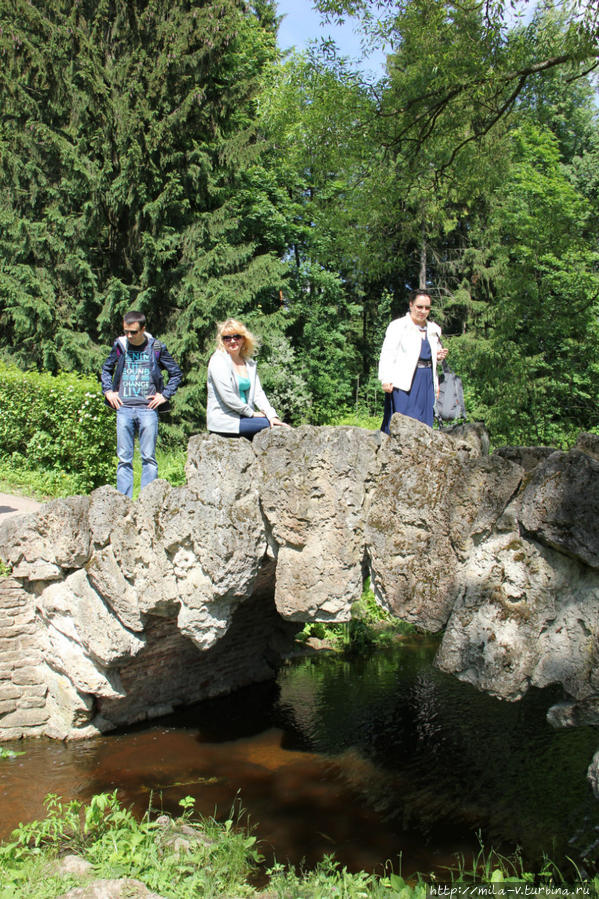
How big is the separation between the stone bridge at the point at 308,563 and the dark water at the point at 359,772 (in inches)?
24.8

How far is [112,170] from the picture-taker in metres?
15.1

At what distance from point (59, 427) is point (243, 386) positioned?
5.08 meters

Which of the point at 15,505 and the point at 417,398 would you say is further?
the point at 15,505

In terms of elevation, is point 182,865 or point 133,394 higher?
point 133,394

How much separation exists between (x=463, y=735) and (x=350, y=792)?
4.89 ft

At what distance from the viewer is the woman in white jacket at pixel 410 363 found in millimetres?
5441

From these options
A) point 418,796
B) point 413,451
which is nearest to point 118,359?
point 413,451

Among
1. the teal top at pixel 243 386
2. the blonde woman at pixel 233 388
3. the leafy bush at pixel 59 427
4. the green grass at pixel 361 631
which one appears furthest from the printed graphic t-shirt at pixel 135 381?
the green grass at pixel 361 631

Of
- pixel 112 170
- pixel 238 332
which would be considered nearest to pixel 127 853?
pixel 238 332

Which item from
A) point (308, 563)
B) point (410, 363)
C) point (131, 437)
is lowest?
point (308, 563)

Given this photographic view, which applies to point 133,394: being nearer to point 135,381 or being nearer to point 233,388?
point 135,381

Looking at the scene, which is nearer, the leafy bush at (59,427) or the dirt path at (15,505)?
the dirt path at (15,505)

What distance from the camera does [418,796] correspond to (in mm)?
5672

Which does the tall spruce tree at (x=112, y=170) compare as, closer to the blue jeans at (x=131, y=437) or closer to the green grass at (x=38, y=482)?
the green grass at (x=38, y=482)
